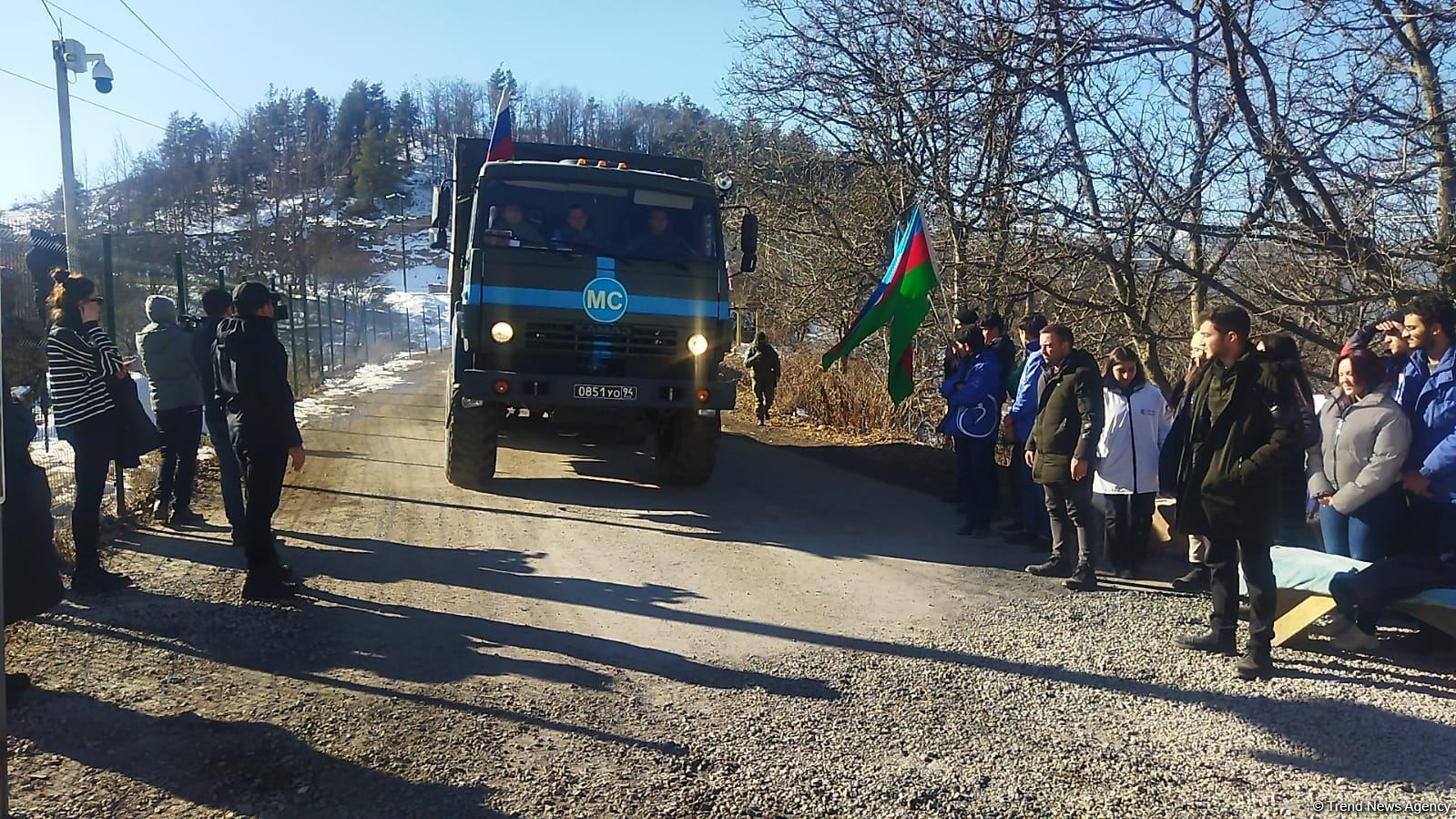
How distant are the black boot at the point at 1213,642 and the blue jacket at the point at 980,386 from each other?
2691mm

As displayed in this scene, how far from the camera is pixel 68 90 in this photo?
13156 millimetres

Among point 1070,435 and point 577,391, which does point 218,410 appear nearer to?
point 577,391

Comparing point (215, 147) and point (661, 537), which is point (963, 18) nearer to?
point (661, 537)

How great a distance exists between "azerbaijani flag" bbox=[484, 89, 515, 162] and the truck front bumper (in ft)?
8.52

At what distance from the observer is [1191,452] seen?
15.9 ft

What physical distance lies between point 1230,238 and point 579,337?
19.3ft

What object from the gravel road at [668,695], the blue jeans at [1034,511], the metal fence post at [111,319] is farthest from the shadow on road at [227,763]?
the blue jeans at [1034,511]

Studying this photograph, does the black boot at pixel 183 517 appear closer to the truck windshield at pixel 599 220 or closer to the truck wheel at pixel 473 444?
the truck wheel at pixel 473 444

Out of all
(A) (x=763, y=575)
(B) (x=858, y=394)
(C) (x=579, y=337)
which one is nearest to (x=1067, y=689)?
(A) (x=763, y=575)

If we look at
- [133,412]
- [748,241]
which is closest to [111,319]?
[133,412]

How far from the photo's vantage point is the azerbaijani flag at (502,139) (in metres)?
9.81

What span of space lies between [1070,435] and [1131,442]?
0.50m

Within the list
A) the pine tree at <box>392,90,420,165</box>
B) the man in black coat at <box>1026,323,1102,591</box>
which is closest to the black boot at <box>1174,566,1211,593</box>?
the man in black coat at <box>1026,323,1102,591</box>

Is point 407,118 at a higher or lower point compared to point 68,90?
higher
